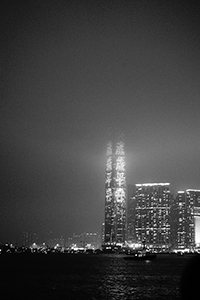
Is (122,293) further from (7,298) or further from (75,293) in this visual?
(7,298)

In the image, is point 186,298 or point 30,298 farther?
point 30,298

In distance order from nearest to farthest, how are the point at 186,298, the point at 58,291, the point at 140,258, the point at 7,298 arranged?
the point at 186,298 → the point at 7,298 → the point at 58,291 → the point at 140,258

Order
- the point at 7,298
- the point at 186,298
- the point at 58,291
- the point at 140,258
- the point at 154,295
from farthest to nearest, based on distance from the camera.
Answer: the point at 140,258 < the point at 58,291 < the point at 154,295 < the point at 7,298 < the point at 186,298

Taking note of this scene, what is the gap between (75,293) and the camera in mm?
47094

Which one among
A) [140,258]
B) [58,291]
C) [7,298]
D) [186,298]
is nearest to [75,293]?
[58,291]

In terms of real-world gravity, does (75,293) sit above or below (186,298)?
below

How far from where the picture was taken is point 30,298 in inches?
1684

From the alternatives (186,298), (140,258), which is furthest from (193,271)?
(140,258)

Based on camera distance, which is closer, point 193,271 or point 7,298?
point 193,271

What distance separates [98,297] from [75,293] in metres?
4.26

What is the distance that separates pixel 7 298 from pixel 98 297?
29.4 feet

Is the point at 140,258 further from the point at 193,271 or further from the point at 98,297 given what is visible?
the point at 193,271

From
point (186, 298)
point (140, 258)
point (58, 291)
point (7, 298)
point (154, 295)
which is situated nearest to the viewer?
point (186, 298)

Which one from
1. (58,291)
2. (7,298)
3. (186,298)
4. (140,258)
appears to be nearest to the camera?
(186,298)
